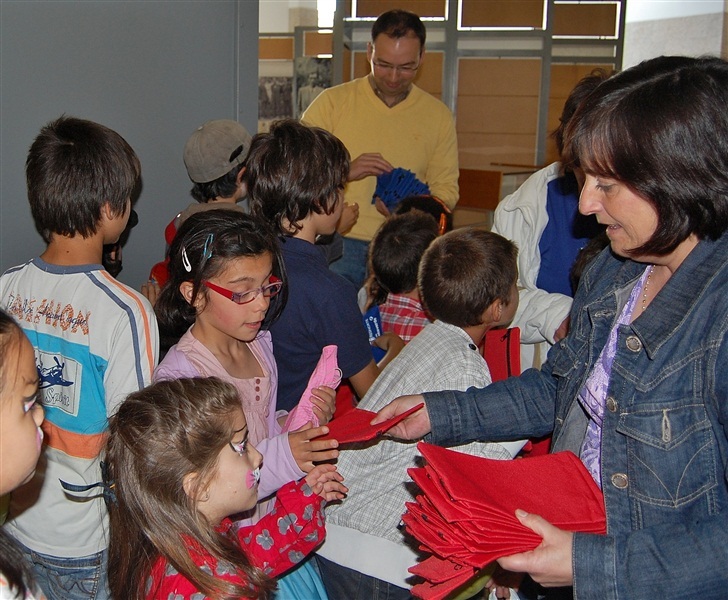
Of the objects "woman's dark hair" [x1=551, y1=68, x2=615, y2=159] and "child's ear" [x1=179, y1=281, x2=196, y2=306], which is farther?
"woman's dark hair" [x1=551, y1=68, x2=615, y2=159]

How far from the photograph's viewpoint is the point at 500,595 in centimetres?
215

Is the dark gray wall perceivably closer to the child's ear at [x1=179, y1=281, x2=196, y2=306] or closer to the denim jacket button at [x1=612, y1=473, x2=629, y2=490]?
the child's ear at [x1=179, y1=281, x2=196, y2=306]

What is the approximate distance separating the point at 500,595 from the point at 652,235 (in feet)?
3.78

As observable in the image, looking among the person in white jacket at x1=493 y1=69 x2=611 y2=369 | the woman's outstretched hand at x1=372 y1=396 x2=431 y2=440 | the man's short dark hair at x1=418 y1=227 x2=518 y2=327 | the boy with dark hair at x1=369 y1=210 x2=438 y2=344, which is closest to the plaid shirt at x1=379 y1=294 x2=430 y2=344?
the boy with dark hair at x1=369 y1=210 x2=438 y2=344

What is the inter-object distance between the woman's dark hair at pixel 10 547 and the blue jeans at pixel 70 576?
3.39 ft

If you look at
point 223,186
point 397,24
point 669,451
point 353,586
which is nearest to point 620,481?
point 669,451

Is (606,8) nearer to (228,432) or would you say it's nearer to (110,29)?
(110,29)

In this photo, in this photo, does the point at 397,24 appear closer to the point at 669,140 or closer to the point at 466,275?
the point at 466,275

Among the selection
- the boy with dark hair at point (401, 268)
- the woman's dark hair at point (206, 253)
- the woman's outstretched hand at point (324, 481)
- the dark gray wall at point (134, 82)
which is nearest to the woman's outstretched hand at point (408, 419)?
the woman's outstretched hand at point (324, 481)

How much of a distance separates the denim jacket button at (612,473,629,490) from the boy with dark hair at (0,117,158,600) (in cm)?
131

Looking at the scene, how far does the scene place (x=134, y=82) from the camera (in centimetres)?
363

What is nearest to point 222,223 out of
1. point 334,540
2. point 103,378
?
point 103,378

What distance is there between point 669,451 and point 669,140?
601 millimetres

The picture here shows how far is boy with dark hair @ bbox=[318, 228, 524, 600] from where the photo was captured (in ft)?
7.41
